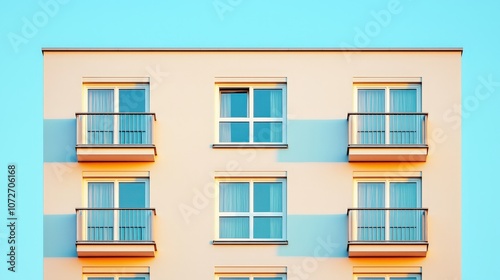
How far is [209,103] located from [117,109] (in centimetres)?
247

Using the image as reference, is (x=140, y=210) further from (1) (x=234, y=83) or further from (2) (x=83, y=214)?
(1) (x=234, y=83)

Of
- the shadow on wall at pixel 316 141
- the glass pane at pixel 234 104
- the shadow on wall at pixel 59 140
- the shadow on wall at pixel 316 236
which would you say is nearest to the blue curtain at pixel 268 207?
the shadow on wall at pixel 316 236

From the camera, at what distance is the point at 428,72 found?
116ft

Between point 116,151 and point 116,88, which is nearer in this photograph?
point 116,151

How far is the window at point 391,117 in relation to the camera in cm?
3494

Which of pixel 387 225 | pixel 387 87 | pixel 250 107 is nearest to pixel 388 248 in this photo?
pixel 387 225

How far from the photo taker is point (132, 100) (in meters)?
35.5

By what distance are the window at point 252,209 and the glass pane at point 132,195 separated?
2017 mm

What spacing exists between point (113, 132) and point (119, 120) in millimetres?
359

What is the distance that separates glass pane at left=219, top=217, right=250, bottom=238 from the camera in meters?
34.8

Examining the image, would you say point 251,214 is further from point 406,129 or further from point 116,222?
point 406,129

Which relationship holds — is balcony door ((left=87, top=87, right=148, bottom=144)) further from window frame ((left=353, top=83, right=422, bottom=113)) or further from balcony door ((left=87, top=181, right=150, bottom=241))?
window frame ((left=353, top=83, right=422, bottom=113))

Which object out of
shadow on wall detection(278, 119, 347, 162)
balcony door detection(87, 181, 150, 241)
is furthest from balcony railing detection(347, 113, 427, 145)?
balcony door detection(87, 181, 150, 241)

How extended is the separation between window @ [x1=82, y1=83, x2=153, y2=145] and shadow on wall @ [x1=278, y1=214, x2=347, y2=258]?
448 centimetres
